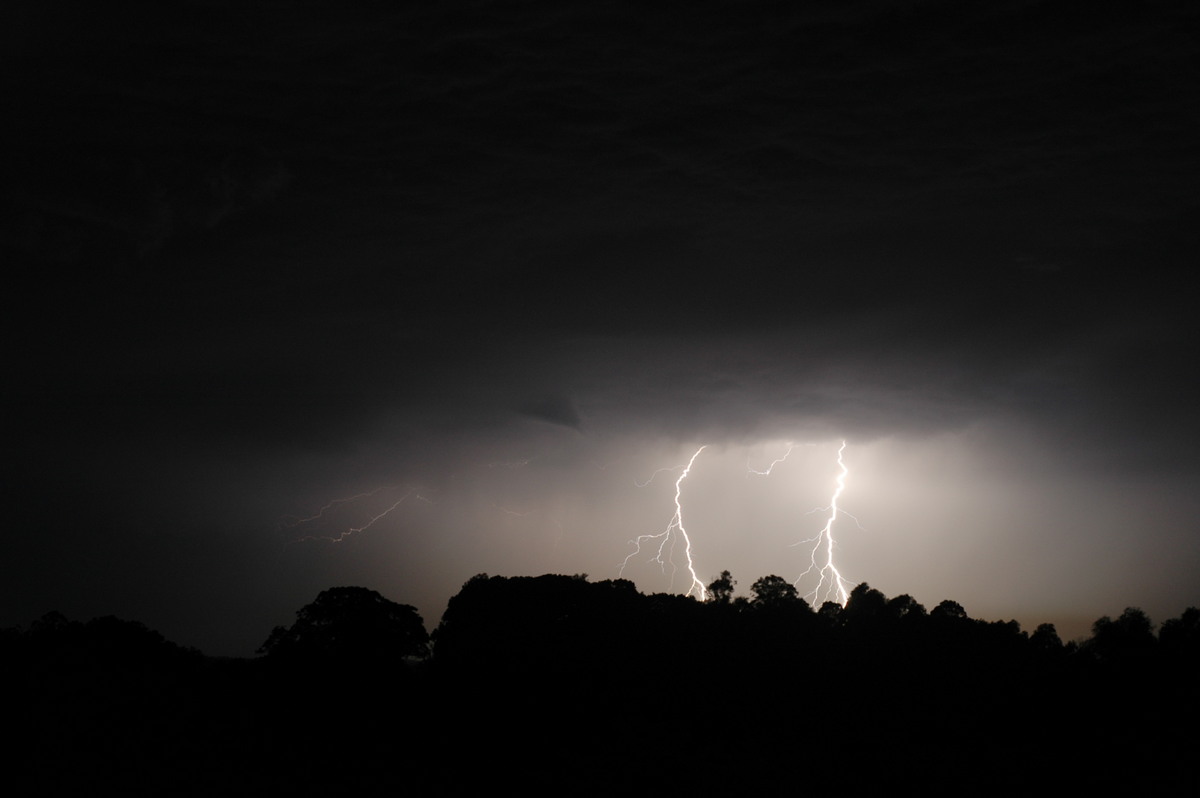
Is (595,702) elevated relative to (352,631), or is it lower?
lower

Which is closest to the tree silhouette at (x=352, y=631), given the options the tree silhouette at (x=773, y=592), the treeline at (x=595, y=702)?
the treeline at (x=595, y=702)

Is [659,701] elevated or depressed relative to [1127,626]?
depressed

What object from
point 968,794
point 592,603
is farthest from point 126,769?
point 968,794

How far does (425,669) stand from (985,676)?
31.7m

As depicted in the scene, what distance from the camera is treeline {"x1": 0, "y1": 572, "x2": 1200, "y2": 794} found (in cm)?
3881

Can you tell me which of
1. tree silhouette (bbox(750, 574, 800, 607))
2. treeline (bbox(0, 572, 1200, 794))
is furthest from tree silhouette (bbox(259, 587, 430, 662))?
tree silhouette (bbox(750, 574, 800, 607))

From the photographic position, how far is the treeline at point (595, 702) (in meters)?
38.8

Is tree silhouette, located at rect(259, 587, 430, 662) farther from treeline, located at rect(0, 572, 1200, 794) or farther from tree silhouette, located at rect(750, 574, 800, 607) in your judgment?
tree silhouette, located at rect(750, 574, 800, 607)

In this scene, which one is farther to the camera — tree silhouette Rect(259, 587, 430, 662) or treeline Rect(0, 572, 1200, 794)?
tree silhouette Rect(259, 587, 430, 662)

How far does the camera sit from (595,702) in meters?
47.2

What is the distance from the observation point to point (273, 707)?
Result: 45.3 metres

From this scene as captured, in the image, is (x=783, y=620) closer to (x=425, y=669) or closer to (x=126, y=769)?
(x=425, y=669)

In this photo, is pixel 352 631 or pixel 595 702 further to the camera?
pixel 352 631

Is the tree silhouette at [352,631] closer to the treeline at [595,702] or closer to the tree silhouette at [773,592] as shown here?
the treeline at [595,702]
